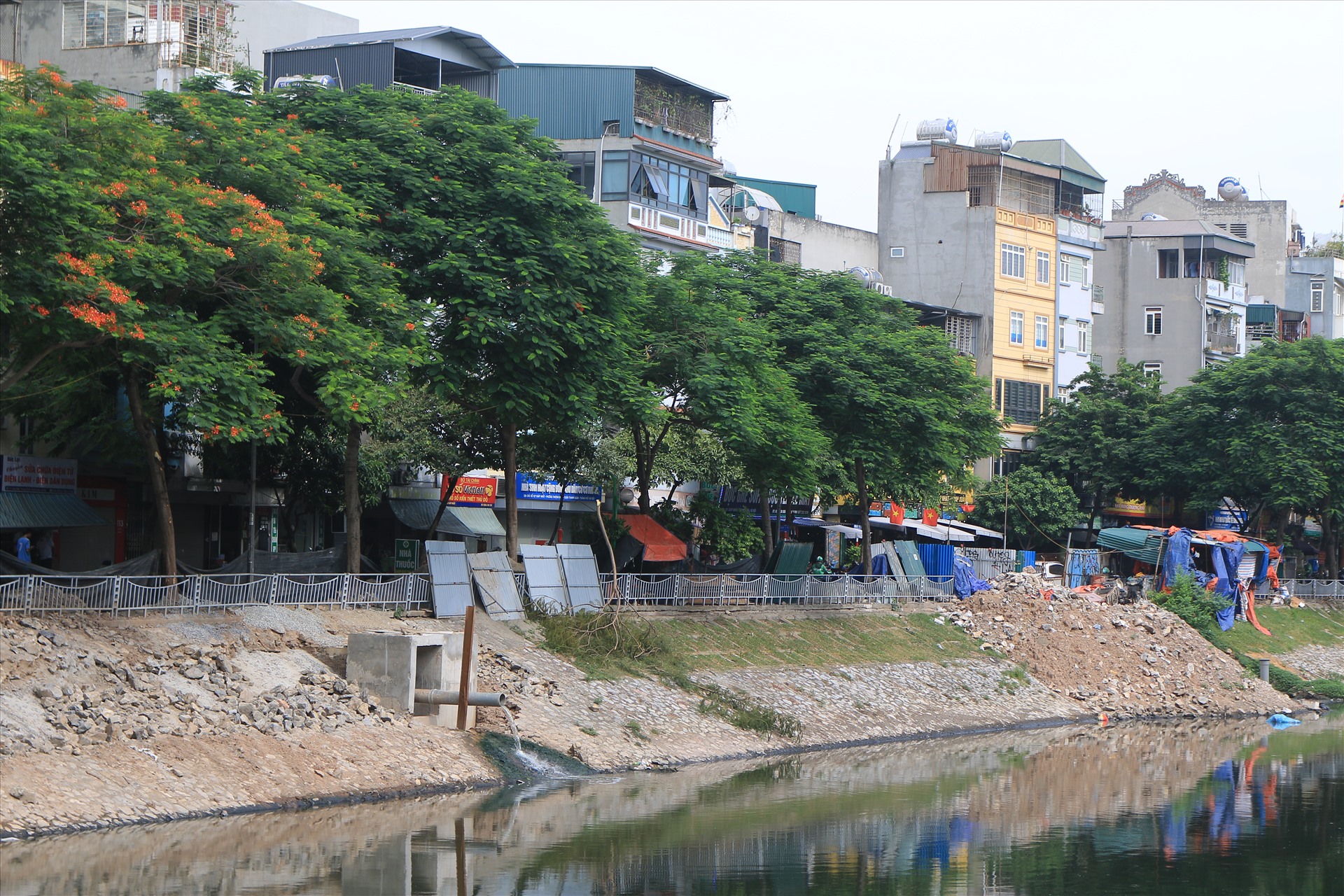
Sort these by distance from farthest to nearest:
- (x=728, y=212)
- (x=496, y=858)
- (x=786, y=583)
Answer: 1. (x=728, y=212)
2. (x=786, y=583)
3. (x=496, y=858)

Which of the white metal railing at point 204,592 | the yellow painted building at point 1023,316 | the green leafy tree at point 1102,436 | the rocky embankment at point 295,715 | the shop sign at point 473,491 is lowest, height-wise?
the rocky embankment at point 295,715

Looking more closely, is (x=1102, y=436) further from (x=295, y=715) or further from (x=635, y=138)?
(x=295, y=715)

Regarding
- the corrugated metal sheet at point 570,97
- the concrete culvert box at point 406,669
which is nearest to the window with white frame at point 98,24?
the corrugated metal sheet at point 570,97

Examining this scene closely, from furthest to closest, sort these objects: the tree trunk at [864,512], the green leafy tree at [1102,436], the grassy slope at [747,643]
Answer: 1. the green leafy tree at [1102,436]
2. the tree trunk at [864,512]
3. the grassy slope at [747,643]

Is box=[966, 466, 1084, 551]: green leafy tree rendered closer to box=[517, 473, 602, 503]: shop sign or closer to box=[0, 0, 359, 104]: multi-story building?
box=[517, 473, 602, 503]: shop sign

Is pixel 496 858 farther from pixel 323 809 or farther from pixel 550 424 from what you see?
pixel 550 424

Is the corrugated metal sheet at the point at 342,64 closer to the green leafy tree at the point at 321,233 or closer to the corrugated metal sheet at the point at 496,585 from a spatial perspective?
the green leafy tree at the point at 321,233

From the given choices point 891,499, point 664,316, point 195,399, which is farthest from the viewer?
point 891,499

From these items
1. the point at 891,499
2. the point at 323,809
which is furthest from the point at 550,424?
the point at 891,499

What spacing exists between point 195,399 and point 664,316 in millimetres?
17130

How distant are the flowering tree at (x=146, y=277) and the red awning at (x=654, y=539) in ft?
51.0

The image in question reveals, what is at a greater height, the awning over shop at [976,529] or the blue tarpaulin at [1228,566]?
the awning over shop at [976,529]

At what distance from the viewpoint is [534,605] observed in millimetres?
40031

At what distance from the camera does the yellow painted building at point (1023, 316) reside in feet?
258
